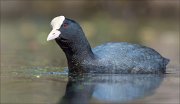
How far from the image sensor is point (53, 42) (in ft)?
73.2

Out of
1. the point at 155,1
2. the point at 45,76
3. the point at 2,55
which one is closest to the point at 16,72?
the point at 45,76

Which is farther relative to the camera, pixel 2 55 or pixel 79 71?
pixel 2 55

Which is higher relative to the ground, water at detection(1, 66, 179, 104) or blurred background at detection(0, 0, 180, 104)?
blurred background at detection(0, 0, 180, 104)

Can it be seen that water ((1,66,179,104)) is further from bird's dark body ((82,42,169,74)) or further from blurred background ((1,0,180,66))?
blurred background ((1,0,180,66))

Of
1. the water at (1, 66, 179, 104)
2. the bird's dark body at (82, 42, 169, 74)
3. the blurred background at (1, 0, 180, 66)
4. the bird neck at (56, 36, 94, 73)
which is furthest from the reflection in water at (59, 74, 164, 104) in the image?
the blurred background at (1, 0, 180, 66)

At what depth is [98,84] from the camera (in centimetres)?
1302

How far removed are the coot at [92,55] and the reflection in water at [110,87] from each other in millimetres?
165

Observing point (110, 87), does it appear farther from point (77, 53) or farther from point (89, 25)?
point (89, 25)

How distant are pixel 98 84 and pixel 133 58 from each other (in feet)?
4.85

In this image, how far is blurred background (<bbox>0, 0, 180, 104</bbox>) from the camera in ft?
41.3

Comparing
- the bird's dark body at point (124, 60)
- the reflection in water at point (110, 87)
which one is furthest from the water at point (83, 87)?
the bird's dark body at point (124, 60)

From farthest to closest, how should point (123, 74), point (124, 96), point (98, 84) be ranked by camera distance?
point (123, 74) < point (98, 84) < point (124, 96)

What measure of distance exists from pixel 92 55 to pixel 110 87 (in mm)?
1496

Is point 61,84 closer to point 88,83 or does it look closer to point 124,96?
point 88,83
